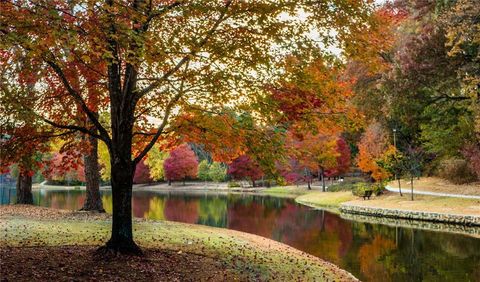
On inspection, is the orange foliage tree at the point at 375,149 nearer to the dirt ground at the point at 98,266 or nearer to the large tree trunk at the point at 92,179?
the large tree trunk at the point at 92,179

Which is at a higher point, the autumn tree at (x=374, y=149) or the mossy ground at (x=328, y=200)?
the autumn tree at (x=374, y=149)

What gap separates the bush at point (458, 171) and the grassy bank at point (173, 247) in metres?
29.6

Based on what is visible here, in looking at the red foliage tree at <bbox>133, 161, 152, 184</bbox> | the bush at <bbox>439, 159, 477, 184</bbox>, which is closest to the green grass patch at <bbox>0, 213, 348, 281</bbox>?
the bush at <bbox>439, 159, 477, 184</bbox>

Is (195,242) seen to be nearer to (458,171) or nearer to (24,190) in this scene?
(24,190)

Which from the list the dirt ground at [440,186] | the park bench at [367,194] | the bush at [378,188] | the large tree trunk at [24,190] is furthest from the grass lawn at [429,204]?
the large tree trunk at [24,190]

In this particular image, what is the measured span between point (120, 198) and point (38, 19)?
5304 millimetres

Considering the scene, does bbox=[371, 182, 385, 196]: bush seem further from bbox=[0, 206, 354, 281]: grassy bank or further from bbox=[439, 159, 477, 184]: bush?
bbox=[0, 206, 354, 281]: grassy bank

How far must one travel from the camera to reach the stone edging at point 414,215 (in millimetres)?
27641

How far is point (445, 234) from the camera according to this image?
Result: 24.6 meters

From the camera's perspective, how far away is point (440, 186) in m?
43.7

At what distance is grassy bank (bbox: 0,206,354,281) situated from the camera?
1159 cm

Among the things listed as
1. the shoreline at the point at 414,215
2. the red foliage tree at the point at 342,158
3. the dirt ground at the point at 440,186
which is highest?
the red foliage tree at the point at 342,158

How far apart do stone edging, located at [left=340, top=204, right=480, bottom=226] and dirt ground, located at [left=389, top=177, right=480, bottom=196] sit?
7.45 metres

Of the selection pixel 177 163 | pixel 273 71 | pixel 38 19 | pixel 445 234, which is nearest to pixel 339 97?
pixel 273 71
